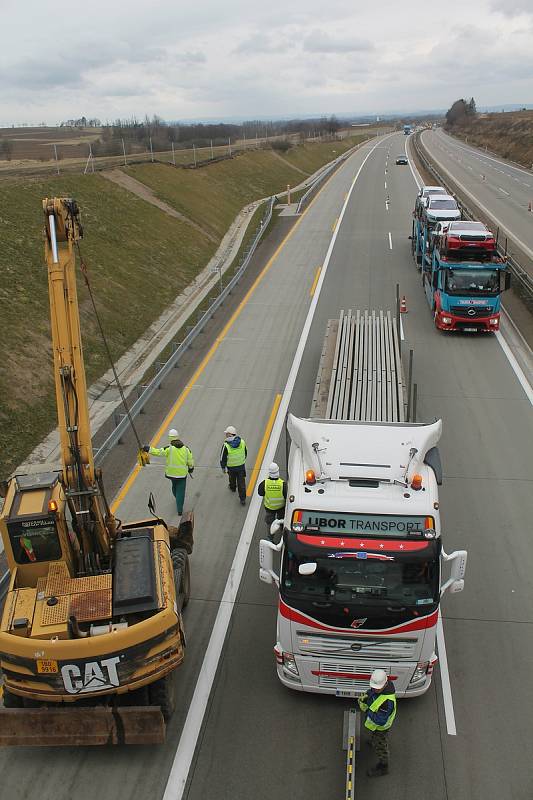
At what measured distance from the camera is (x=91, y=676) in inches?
284

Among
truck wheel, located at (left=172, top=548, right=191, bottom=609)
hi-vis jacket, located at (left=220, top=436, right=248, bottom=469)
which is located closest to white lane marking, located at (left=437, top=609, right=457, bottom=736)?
truck wheel, located at (left=172, top=548, right=191, bottom=609)

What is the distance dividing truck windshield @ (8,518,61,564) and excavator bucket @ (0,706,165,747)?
1711 mm

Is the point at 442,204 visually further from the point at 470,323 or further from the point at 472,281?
the point at 470,323

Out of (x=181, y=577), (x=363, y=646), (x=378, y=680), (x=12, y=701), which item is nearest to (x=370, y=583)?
(x=363, y=646)

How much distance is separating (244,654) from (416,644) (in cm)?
272

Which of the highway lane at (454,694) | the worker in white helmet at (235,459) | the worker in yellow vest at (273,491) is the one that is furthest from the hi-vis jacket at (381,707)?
the worker in white helmet at (235,459)

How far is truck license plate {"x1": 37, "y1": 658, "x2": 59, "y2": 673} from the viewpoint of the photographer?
7070 mm

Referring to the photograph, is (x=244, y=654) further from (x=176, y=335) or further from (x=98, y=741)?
(x=176, y=335)

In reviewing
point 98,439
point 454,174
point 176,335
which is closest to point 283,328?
point 176,335

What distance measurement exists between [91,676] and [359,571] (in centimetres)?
324

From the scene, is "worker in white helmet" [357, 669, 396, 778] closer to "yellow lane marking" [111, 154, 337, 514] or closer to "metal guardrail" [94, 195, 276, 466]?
"yellow lane marking" [111, 154, 337, 514]

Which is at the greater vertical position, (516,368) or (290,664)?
(516,368)

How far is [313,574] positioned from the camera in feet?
24.9

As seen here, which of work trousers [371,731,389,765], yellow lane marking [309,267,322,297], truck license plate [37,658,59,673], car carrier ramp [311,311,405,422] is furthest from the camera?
yellow lane marking [309,267,322,297]
